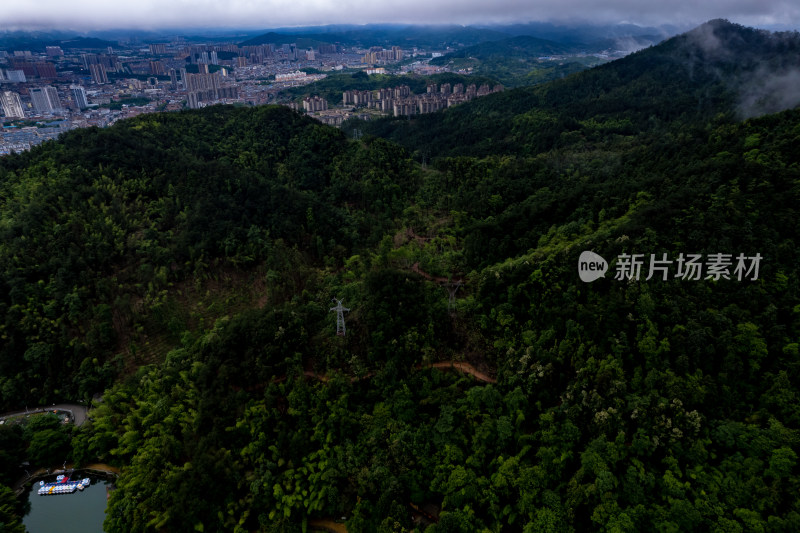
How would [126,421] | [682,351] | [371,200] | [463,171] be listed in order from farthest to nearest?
[463,171] < [371,200] < [126,421] < [682,351]

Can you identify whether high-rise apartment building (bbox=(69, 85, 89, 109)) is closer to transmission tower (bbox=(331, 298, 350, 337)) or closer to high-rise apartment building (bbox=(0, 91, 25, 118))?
high-rise apartment building (bbox=(0, 91, 25, 118))

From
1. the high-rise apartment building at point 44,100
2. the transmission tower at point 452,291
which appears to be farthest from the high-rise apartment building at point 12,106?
the transmission tower at point 452,291

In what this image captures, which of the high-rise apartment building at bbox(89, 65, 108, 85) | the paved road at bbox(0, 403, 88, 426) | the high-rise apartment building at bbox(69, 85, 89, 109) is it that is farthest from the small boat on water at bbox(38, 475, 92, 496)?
the high-rise apartment building at bbox(89, 65, 108, 85)

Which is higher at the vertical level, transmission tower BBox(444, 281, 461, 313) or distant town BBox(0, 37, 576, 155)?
distant town BBox(0, 37, 576, 155)

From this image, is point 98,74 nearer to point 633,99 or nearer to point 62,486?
point 633,99

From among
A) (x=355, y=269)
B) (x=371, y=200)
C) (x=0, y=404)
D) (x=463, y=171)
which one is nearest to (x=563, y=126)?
(x=463, y=171)

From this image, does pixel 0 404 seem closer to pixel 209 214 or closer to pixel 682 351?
pixel 209 214
